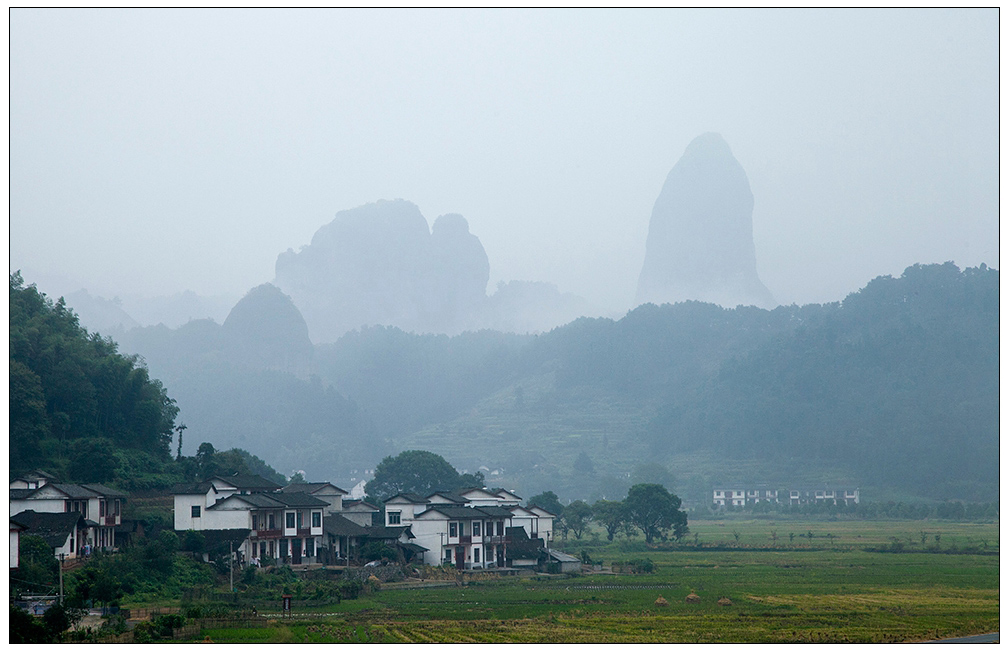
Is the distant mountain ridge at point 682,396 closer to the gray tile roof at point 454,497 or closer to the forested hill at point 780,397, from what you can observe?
the forested hill at point 780,397

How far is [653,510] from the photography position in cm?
5759

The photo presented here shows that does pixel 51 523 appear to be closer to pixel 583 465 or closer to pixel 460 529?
pixel 460 529

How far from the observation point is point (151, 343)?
19138cm

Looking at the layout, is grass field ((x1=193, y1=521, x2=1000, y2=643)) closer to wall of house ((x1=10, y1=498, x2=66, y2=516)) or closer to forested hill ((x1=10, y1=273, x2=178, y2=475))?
wall of house ((x1=10, y1=498, x2=66, y2=516))

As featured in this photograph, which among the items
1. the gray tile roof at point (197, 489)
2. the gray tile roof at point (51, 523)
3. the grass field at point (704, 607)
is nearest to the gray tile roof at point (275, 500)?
the gray tile roof at point (197, 489)

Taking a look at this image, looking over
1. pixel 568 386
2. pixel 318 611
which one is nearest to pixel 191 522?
pixel 318 611

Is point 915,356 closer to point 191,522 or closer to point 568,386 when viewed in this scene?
point 568,386

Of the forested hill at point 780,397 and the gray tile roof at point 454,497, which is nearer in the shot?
the gray tile roof at point 454,497

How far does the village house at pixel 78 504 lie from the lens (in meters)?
36.2

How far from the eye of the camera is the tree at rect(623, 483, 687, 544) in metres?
57.3

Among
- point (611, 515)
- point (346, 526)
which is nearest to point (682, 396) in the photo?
point (611, 515)

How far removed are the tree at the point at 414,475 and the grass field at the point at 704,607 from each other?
2661cm

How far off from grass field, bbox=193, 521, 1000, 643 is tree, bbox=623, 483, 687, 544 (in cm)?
1041

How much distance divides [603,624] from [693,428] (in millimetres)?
116738
